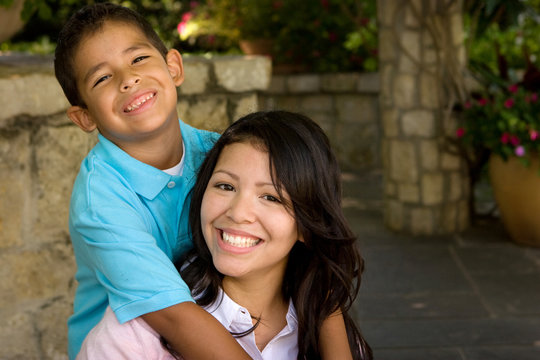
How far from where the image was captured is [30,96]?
2.18 m

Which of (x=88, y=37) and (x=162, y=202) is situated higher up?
(x=88, y=37)

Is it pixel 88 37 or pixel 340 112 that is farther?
pixel 340 112

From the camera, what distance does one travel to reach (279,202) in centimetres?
152

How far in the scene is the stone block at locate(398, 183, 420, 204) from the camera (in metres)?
4.40

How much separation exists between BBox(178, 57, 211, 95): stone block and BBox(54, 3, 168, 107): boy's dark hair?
0.88m

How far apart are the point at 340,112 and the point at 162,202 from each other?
192 inches

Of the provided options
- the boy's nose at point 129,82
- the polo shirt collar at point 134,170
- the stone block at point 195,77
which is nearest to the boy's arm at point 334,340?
the polo shirt collar at point 134,170

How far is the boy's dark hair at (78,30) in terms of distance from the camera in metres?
1.68

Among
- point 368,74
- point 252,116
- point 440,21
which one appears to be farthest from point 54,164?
point 368,74

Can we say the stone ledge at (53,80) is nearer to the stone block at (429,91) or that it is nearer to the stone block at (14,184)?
the stone block at (14,184)

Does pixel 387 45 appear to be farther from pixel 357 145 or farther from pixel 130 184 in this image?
pixel 130 184

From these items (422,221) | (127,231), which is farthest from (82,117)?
(422,221)

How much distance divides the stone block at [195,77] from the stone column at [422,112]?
6.18ft

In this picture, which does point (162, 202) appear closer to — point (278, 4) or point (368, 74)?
point (368, 74)
